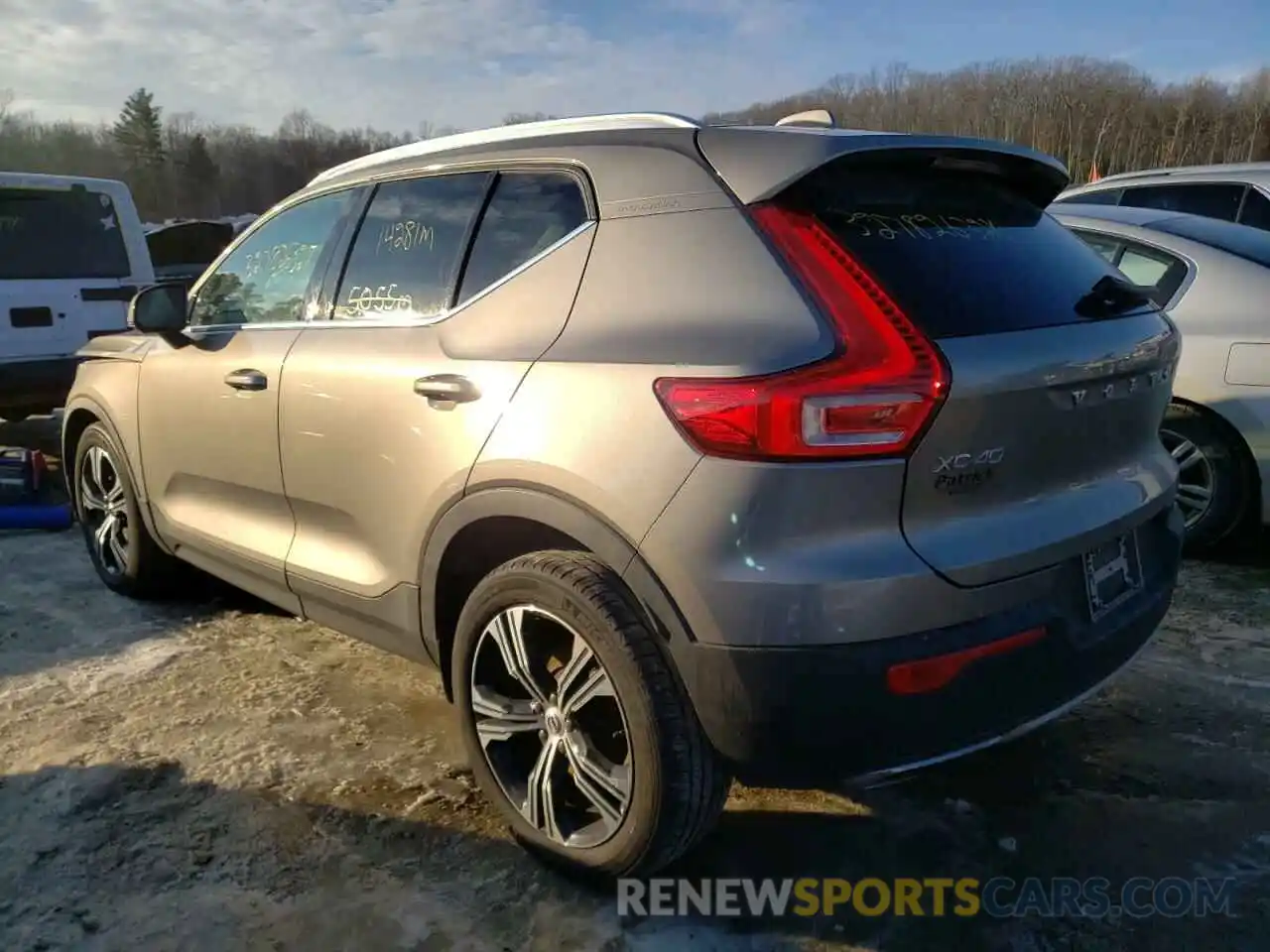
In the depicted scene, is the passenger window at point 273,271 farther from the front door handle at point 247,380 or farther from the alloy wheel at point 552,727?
the alloy wheel at point 552,727

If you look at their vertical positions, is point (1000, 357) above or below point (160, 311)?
above

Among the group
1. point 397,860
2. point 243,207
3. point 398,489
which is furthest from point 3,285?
point 243,207

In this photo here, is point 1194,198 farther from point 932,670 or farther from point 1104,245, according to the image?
point 932,670

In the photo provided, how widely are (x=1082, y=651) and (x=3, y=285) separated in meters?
7.00

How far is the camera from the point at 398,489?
2.69 m

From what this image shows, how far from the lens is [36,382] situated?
→ 6.71 metres

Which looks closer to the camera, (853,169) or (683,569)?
(683,569)

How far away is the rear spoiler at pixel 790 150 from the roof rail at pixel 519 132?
14cm

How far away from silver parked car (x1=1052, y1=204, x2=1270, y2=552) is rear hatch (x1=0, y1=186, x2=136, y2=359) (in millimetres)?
6441

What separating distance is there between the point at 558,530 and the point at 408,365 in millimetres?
716

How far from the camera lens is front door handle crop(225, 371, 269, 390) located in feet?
10.6

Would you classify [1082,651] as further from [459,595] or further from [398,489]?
[398,489]

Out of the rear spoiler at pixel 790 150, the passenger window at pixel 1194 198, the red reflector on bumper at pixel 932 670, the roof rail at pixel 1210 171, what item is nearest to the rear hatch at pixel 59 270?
the rear spoiler at pixel 790 150

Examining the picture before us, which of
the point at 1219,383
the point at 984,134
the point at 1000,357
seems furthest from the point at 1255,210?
the point at 984,134
